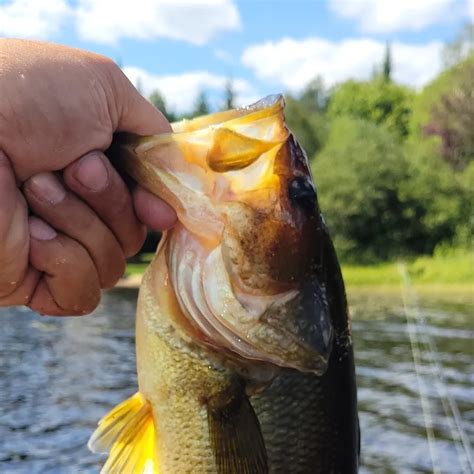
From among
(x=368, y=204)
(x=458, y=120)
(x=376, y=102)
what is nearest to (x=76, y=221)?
(x=368, y=204)

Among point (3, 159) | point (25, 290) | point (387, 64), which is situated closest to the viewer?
point (3, 159)

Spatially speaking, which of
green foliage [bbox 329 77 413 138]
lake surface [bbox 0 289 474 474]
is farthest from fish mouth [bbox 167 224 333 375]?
green foliage [bbox 329 77 413 138]

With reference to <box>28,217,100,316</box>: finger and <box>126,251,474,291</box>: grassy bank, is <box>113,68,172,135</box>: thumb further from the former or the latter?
<box>126,251,474,291</box>: grassy bank

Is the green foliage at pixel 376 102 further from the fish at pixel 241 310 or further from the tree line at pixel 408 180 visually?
the fish at pixel 241 310

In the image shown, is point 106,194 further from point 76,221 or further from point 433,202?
point 433,202

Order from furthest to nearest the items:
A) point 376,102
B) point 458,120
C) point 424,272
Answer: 1. point 376,102
2. point 458,120
3. point 424,272

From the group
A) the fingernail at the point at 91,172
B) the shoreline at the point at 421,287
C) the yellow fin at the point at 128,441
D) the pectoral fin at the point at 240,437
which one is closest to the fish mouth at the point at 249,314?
the pectoral fin at the point at 240,437

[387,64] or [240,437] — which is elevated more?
[387,64]

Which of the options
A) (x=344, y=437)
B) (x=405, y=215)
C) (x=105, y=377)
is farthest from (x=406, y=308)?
(x=344, y=437)
